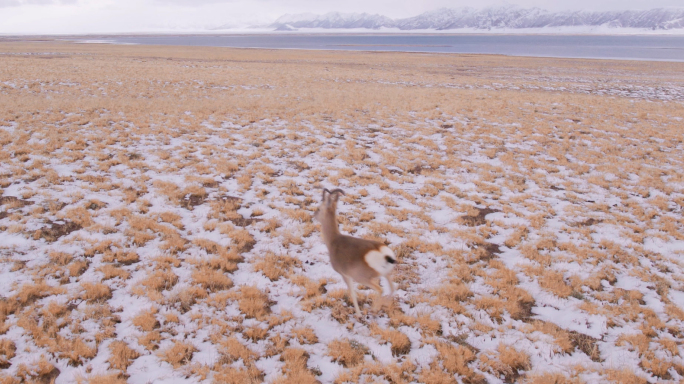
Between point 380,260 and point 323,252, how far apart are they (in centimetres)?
306

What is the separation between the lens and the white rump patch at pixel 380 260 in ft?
14.4

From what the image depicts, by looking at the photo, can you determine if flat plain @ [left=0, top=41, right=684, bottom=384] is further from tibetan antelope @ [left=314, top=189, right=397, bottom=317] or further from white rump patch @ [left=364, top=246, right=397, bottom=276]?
white rump patch @ [left=364, top=246, right=397, bottom=276]

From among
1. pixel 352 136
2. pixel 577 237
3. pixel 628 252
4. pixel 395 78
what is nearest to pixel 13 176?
pixel 352 136

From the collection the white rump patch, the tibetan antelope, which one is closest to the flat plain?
the tibetan antelope

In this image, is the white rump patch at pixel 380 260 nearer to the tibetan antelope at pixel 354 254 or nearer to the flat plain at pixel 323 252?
the tibetan antelope at pixel 354 254

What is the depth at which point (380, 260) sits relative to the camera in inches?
174

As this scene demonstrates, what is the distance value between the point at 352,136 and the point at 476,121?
24.8ft

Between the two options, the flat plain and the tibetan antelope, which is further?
the flat plain

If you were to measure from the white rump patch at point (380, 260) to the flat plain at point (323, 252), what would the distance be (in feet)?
4.33

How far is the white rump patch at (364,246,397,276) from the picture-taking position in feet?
14.4

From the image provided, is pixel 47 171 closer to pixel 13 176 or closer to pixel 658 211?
pixel 13 176

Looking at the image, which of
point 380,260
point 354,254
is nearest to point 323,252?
point 354,254

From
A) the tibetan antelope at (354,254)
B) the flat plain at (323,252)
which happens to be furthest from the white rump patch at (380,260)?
the flat plain at (323,252)

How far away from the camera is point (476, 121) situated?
19.0 meters
